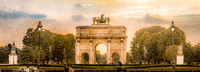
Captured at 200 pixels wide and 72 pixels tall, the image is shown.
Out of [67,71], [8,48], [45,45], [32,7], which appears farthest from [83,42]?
[67,71]

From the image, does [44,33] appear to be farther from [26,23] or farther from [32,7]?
[32,7]

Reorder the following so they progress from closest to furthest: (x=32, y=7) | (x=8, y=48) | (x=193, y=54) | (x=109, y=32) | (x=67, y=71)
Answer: (x=67, y=71) → (x=32, y=7) → (x=193, y=54) → (x=109, y=32) → (x=8, y=48)

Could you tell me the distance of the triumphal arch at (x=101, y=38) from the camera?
91125mm

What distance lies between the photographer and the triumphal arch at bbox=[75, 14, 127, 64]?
91.1m

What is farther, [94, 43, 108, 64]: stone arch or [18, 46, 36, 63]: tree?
[94, 43, 108, 64]: stone arch

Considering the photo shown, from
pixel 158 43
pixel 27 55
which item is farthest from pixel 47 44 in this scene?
pixel 158 43

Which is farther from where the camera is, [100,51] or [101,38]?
[100,51]

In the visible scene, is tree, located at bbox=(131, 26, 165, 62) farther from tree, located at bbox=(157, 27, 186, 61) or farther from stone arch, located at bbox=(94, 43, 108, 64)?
stone arch, located at bbox=(94, 43, 108, 64)

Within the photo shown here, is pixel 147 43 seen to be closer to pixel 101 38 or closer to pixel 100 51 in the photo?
pixel 101 38

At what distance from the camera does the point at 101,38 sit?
92.1 m

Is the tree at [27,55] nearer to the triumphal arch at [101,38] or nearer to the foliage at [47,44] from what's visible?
the foliage at [47,44]

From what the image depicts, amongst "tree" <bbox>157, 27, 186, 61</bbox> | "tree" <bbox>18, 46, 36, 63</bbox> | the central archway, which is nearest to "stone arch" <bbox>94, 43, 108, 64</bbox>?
the central archway

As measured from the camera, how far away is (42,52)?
80875mm

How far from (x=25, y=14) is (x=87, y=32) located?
3941cm
